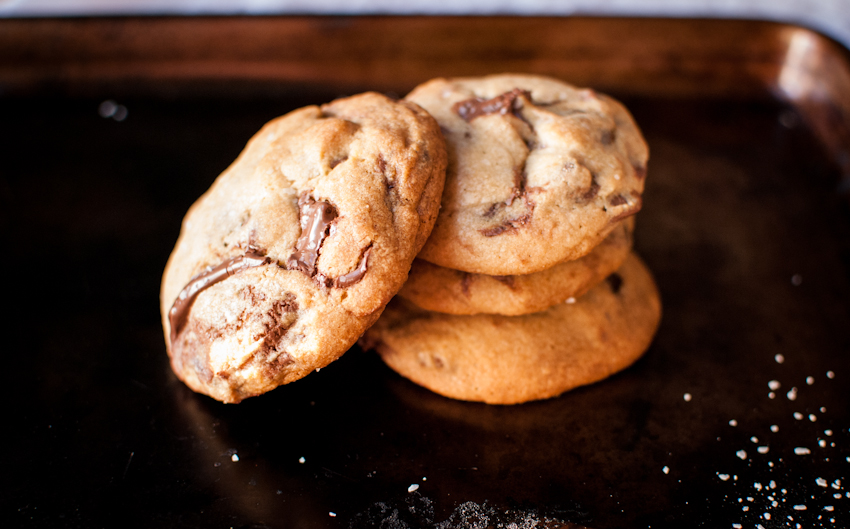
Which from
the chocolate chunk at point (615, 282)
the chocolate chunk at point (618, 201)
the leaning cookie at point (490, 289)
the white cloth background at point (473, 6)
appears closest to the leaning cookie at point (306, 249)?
the leaning cookie at point (490, 289)

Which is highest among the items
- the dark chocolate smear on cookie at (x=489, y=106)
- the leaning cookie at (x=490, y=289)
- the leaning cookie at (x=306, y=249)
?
the dark chocolate smear on cookie at (x=489, y=106)

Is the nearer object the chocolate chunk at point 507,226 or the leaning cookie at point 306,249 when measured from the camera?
the leaning cookie at point 306,249

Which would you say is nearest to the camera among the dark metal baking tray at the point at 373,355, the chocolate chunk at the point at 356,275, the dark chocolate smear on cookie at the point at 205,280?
the chocolate chunk at the point at 356,275

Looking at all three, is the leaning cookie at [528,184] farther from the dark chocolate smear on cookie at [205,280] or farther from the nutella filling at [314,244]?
the dark chocolate smear on cookie at [205,280]

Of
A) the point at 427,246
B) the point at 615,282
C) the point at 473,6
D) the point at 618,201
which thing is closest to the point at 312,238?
the point at 427,246

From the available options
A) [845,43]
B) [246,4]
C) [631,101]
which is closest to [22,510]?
[631,101]

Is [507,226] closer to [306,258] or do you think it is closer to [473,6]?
[306,258]

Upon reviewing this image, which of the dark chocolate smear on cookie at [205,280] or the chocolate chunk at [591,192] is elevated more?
the chocolate chunk at [591,192]

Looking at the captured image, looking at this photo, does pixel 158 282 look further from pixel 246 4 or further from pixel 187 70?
pixel 246 4
